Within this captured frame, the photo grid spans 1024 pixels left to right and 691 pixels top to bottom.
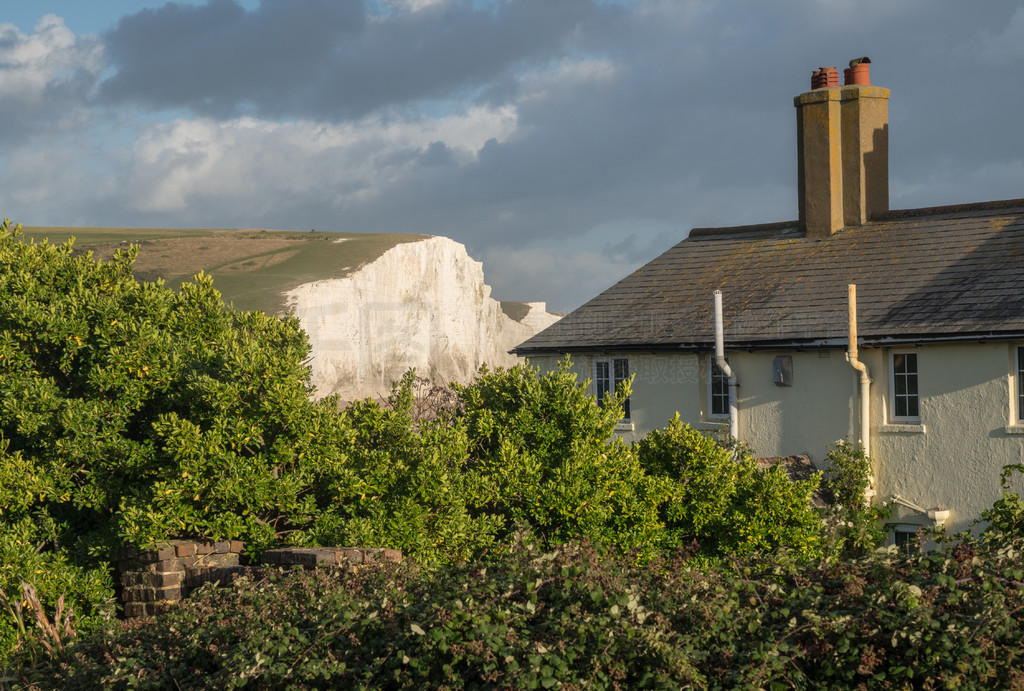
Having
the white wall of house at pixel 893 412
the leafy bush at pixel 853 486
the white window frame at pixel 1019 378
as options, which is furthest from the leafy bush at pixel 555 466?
the white window frame at pixel 1019 378

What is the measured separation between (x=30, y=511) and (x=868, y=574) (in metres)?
8.49

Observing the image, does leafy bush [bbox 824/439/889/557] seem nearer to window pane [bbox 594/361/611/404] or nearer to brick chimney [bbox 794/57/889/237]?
window pane [bbox 594/361/611/404]

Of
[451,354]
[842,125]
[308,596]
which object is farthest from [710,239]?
[451,354]

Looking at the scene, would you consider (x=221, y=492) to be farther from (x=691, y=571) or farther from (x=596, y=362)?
(x=596, y=362)

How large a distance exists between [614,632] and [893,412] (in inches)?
508

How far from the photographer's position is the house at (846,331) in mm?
16281

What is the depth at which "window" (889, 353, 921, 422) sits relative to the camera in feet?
55.6

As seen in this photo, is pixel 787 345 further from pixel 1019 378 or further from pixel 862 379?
pixel 1019 378

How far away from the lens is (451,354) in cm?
6700

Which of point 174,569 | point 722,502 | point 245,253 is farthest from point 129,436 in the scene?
point 245,253

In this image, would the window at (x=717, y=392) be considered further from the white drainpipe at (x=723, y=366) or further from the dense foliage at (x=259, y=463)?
the dense foliage at (x=259, y=463)

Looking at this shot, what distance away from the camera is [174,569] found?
30.8ft

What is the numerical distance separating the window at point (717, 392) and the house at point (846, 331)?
0.04 meters

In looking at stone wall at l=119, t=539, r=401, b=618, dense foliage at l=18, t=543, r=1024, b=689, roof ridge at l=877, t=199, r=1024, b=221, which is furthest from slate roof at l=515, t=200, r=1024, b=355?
stone wall at l=119, t=539, r=401, b=618
